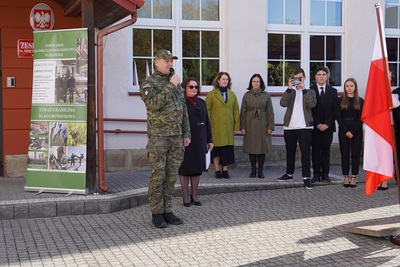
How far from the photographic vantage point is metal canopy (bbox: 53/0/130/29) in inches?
367

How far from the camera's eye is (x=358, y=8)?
1309cm

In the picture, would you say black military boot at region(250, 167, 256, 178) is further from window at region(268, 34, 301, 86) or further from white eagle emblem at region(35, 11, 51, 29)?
white eagle emblem at region(35, 11, 51, 29)

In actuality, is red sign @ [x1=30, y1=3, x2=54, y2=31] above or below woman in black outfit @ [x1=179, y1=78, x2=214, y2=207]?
above

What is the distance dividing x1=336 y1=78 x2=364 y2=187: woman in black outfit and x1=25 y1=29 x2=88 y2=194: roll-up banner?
428cm

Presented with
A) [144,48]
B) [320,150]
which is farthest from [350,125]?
[144,48]

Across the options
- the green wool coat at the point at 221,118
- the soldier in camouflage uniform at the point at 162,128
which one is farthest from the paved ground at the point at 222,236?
the green wool coat at the point at 221,118

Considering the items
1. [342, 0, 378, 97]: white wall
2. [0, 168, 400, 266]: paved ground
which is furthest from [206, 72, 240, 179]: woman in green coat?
[342, 0, 378, 97]: white wall

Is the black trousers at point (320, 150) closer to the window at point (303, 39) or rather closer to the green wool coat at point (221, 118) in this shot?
the green wool coat at point (221, 118)

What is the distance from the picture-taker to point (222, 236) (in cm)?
744

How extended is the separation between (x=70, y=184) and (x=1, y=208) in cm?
107

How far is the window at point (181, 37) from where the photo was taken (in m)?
11.9

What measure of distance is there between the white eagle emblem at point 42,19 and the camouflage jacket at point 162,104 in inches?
158

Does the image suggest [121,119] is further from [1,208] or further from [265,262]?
[265,262]

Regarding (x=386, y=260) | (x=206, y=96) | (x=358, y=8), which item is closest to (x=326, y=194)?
(x=206, y=96)
